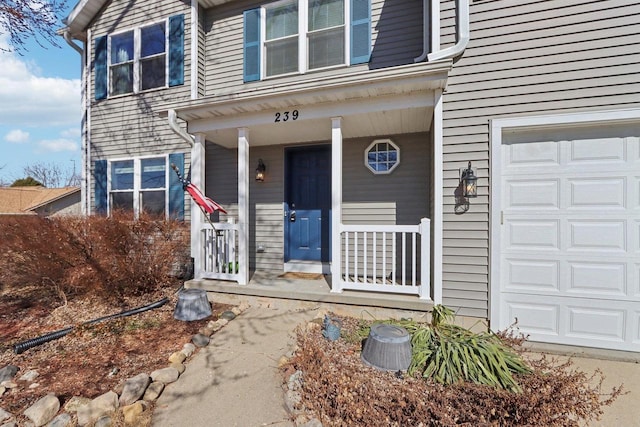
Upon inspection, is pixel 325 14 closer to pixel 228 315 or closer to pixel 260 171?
pixel 260 171

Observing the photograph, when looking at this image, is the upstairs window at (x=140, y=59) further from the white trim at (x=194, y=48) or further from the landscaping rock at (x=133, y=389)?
the landscaping rock at (x=133, y=389)

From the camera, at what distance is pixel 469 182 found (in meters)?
3.38

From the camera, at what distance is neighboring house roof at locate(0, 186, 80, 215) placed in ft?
39.2

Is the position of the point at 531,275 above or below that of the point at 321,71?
below

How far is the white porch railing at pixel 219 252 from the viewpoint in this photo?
429cm

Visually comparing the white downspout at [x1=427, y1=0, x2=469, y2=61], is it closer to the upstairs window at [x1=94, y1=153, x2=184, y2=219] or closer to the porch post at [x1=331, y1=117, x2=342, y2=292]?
the porch post at [x1=331, y1=117, x2=342, y2=292]

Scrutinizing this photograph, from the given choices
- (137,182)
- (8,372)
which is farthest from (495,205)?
(137,182)

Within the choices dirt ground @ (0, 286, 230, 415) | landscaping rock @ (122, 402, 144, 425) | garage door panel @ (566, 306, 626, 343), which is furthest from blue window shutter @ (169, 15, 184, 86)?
garage door panel @ (566, 306, 626, 343)

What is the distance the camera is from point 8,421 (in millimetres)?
2117

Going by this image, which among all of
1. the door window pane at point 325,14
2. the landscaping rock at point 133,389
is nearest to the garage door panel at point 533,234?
the landscaping rock at point 133,389

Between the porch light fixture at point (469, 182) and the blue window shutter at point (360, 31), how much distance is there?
2.46 meters

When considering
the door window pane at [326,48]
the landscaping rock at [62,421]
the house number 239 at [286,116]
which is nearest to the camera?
the landscaping rock at [62,421]

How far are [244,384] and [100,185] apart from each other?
5771 millimetres

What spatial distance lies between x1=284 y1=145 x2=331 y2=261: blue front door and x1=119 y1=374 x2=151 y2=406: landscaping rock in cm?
299
